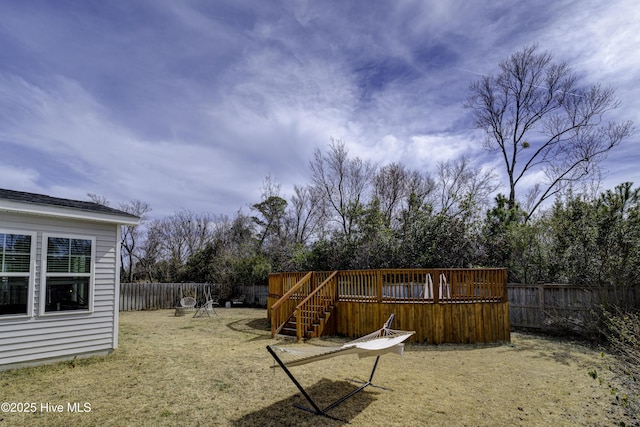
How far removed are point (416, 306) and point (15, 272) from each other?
8.14 m

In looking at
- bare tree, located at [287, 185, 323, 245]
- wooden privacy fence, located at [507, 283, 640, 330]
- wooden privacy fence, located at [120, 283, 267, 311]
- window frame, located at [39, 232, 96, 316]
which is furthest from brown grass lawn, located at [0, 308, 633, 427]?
bare tree, located at [287, 185, 323, 245]

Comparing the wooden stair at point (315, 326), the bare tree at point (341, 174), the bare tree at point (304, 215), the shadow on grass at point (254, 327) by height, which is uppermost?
the bare tree at point (341, 174)

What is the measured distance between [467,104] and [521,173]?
480cm

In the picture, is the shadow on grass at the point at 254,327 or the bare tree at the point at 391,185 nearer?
the shadow on grass at the point at 254,327

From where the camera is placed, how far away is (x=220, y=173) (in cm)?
1898

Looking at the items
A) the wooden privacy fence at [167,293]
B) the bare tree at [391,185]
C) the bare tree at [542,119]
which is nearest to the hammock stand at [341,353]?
the wooden privacy fence at [167,293]

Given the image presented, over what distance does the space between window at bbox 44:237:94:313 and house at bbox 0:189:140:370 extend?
0.01 metres

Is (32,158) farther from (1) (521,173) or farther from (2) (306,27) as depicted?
(1) (521,173)

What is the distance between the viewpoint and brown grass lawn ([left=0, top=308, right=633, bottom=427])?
13.3 feet

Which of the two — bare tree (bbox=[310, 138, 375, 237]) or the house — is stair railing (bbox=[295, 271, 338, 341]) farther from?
bare tree (bbox=[310, 138, 375, 237])

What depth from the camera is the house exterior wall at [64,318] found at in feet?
19.5

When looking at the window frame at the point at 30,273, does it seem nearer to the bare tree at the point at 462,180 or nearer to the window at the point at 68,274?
the window at the point at 68,274

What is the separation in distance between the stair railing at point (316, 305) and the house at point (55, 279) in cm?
411

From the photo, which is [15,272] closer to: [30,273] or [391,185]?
[30,273]
